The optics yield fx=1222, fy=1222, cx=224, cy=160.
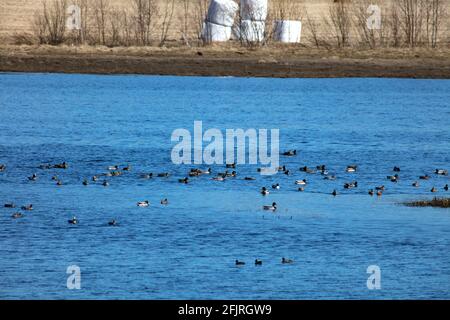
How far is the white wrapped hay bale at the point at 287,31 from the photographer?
67062mm

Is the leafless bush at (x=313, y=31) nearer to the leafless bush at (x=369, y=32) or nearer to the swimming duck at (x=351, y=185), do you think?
the leafless bush at (x=369, y=32)

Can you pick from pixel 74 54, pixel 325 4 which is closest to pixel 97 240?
pixel 74 54

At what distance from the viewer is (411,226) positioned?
2592cm

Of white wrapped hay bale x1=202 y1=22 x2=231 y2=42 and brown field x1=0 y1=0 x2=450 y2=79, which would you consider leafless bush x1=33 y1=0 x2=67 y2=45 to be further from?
white wrapped hay bale x1=202 y1=22 x2=231 y2=42

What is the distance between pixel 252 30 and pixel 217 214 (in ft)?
130

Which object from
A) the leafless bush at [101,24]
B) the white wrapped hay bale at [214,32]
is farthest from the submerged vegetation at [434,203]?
the leafless bush at [101,24]

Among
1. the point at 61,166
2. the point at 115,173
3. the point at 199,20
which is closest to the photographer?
the point at 115,173

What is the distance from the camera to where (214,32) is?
66.9m

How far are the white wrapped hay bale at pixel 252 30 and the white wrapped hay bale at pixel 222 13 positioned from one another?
4.15 feet

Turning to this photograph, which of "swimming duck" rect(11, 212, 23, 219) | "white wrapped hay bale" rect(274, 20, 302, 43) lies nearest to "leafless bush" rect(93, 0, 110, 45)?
"white wrapped hay bale" rect(274, 20, 302, 43)

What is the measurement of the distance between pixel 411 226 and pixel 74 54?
38896mm

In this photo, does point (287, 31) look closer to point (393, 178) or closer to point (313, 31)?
point (313, 31)

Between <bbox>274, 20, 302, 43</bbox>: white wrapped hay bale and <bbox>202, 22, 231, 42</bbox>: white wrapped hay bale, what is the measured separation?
2812 millimetres

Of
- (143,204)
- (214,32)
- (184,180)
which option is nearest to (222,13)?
(214,32)
